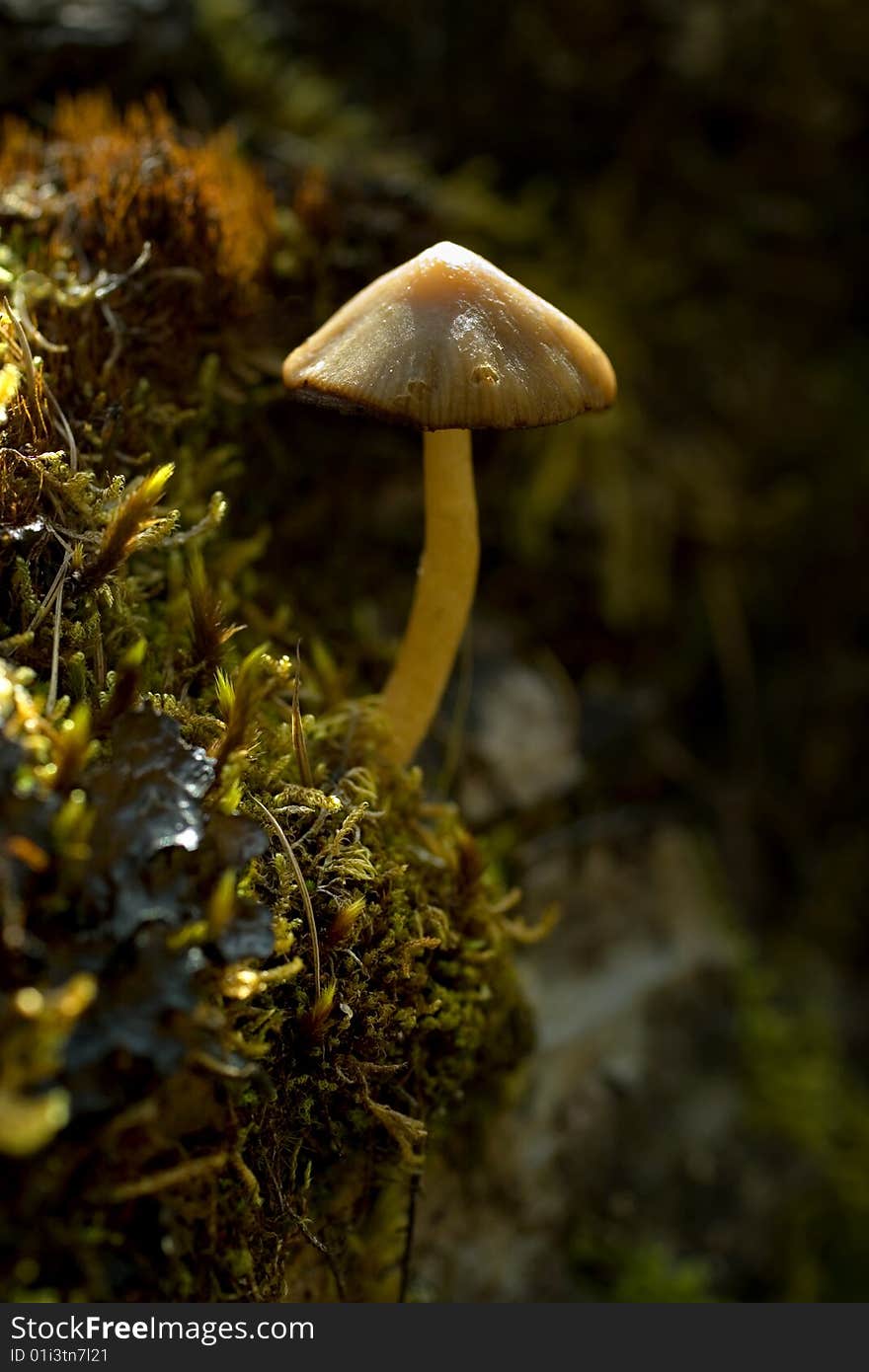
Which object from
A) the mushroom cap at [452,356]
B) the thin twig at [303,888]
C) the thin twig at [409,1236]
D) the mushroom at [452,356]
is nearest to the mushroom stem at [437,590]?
the mushroom at [452,356]

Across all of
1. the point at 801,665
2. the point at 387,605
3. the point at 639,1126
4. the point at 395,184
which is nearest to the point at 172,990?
the point at 387,605

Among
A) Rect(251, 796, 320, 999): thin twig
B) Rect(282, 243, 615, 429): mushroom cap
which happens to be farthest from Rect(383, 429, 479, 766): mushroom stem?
Rect(251, 796, 320, 999): thin twig

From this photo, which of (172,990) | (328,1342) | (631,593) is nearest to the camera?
(172,990)

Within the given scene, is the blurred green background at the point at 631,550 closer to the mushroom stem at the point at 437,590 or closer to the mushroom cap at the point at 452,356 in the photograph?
the mushroom stem at the point at 437,590

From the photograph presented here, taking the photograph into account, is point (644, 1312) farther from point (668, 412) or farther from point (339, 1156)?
point (668, 412)

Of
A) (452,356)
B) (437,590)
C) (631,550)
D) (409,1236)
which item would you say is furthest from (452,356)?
(631,550)

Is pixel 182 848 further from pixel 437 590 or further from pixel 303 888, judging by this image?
pixel 437 590
